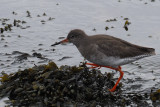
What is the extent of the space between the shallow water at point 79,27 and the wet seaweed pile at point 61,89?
77cm

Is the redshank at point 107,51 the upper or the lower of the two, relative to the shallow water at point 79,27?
upper

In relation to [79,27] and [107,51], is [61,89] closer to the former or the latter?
[107,51]

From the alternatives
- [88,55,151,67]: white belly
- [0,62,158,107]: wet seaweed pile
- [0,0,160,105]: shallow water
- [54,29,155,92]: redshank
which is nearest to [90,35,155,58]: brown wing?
[54,29,155,92]: redshank

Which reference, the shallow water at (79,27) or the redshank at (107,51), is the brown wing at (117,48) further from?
the shallow water at (79,27)

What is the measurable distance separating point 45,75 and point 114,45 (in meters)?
2.04

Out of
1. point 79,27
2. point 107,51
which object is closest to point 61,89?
point 107,51

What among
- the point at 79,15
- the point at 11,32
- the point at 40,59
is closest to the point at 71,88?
the point at 40,59

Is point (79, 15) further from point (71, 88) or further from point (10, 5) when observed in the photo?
point (71, 88)

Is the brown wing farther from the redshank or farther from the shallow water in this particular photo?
the shallow water

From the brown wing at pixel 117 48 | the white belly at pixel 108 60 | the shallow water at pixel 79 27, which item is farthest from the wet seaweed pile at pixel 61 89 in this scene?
the shallow water at pixel 79 27

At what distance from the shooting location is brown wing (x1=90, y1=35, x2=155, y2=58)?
7.71 meters

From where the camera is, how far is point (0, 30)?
12.6 meters

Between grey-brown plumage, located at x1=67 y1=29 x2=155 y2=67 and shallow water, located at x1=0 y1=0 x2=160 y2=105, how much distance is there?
86 cm

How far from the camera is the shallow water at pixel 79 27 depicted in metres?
9.25
